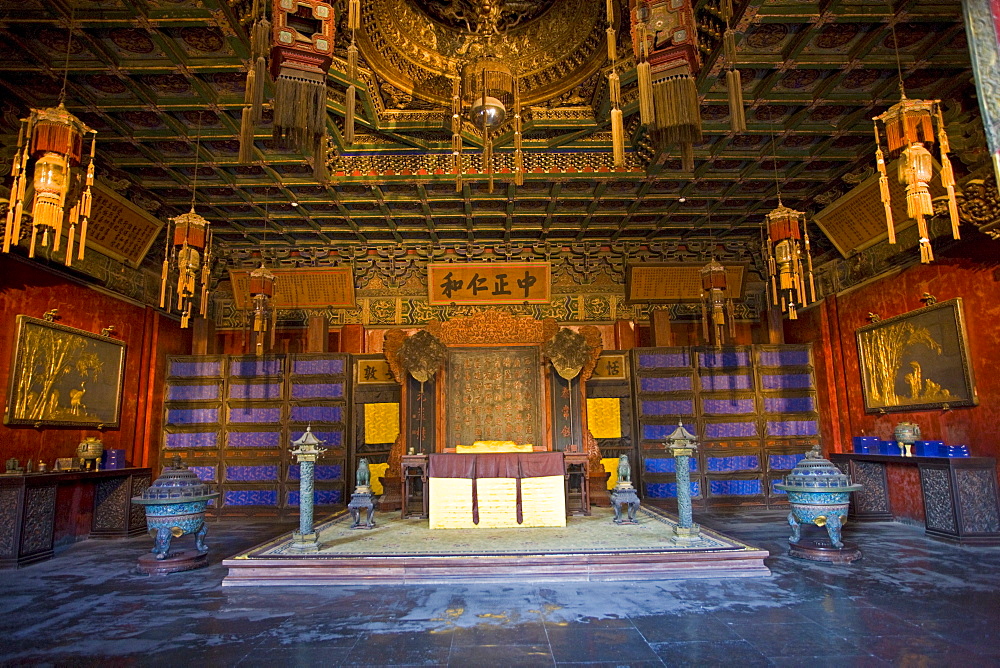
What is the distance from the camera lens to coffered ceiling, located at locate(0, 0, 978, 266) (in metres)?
4.89

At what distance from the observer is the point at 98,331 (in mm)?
7355

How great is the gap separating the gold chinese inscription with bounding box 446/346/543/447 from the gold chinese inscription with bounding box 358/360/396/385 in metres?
1.15

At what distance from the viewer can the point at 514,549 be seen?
5.04 meters

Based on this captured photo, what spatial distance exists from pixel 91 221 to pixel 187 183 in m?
1.21

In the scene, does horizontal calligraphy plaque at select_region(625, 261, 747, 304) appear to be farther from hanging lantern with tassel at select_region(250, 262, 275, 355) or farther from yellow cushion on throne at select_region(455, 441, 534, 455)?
hanging lantern with tassel at select_region(250, 262, 275, 355)

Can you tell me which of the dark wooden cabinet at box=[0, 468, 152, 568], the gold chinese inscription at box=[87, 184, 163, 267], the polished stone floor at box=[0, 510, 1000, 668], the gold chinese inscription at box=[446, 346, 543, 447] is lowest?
the polished stone floor at box=[0, 510, 1000, 668]

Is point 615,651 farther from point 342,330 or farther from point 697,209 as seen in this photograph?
point 342,330

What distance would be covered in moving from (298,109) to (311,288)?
244 inches

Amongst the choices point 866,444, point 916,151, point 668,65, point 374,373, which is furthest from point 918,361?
point 374,373

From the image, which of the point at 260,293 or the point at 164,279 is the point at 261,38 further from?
the point at 260,293

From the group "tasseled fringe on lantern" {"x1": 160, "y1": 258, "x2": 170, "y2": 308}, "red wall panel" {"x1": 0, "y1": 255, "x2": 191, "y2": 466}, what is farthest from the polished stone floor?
"tasseled fringe on lantern" {"x1": 160, "y1": 258, "x2": 170, "y2": 308}

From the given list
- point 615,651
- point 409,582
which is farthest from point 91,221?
point 615,651

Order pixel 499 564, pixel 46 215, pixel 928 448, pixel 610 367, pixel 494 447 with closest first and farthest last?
1. pixel 46 215
2. pixel 499 564
3. pixel 928 448
4. pixel 494 447
5. pixel 610 367

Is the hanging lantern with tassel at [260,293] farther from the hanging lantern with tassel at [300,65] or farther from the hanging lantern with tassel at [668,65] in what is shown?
the hanging lantern with tassel at [668,65]
